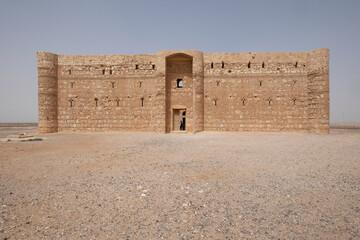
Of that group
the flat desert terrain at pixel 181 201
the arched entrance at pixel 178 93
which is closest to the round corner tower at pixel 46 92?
the arched entrance at pixel 178 93

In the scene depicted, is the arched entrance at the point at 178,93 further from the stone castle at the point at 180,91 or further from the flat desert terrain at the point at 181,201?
the flat desert terrain at the point at 181,201

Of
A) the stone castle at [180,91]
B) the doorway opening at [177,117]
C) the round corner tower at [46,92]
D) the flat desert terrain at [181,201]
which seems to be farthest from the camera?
the doorway opening at [177,117]

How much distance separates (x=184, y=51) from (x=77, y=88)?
1067cm

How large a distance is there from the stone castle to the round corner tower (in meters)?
0.08

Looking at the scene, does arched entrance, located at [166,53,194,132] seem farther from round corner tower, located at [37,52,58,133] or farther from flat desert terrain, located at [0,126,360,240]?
flat desert terrain, located at [0,126,360,240]

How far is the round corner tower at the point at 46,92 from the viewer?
54.5 feet

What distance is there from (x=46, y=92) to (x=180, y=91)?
40.3 feet

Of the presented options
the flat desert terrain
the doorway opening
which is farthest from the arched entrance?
the flat desert terrain

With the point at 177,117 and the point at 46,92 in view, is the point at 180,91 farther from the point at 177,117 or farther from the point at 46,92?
the point at 46,92

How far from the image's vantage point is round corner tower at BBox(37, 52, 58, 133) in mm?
16625

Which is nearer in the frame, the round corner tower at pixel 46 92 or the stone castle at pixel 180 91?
the stone castle at pixel 180 91

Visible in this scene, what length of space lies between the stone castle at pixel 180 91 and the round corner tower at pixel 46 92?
8 cm

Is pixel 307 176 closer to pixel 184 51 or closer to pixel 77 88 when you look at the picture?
pixel 184 51

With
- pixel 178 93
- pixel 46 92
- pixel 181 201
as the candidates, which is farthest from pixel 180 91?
pixel 181 201
